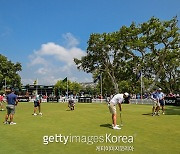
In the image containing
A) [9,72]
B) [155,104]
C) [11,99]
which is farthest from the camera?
[9,72]

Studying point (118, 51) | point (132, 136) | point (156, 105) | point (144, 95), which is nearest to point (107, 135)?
point (132, 136)

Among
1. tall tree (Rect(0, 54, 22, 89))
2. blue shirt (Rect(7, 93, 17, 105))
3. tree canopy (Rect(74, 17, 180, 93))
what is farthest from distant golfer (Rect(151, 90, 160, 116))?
tall tree (Rect(0, 54, 22, 89))

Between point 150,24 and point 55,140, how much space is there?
146ft

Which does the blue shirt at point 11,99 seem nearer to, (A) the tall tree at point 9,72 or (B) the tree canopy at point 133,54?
(B) the tree canopy at point 133,54

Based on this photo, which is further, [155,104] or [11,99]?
[155,104]

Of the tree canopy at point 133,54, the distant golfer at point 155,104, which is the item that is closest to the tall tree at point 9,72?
the tree canopy at point 133,54

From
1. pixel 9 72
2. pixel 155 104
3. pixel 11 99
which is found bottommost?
pixel 155 104

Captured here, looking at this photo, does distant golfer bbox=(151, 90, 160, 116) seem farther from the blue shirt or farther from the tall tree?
the tall tree

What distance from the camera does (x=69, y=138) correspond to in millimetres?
A: 10273

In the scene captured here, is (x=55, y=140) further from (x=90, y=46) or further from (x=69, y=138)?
(x=90, y=46)

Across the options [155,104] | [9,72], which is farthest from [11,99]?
[9,72]

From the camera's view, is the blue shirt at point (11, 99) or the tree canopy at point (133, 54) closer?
the blue shirt at point (11, 99)

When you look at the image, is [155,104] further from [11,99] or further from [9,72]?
[9,72]

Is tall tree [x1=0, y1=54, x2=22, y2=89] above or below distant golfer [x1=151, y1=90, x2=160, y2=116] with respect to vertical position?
above
